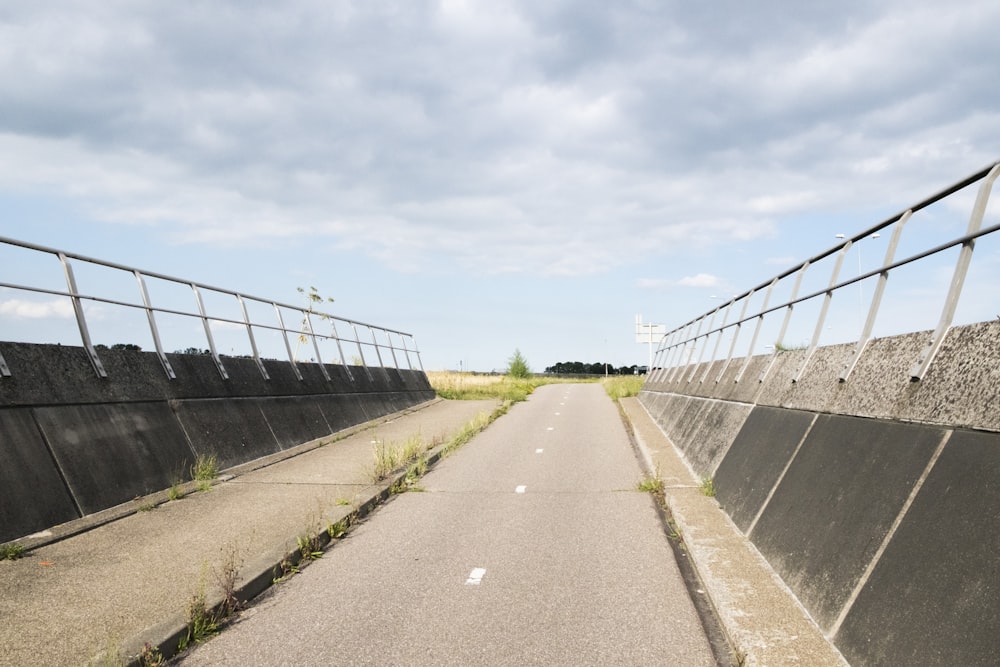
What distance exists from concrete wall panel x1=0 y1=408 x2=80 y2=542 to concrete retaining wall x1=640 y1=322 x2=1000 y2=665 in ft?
23.2

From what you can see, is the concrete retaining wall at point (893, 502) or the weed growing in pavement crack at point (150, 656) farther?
the weed growing in pavement crack at point (150, 656)

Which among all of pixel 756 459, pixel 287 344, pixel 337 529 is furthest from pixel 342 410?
pixel 756 459

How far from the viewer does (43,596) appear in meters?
6.08

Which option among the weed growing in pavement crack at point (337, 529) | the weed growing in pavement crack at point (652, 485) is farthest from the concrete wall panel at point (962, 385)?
the weed growing in pavement crack at point (652, 485)

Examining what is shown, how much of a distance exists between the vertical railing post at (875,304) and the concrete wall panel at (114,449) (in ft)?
26.5

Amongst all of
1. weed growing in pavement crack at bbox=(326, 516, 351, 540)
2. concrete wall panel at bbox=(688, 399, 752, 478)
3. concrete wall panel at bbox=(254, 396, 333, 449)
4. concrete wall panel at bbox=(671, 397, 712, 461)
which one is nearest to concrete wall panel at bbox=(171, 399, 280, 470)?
concrete wall panel at bbox=(254, 396, 333, 449)

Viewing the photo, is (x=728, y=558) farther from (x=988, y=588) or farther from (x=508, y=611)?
(x=988, y=588)

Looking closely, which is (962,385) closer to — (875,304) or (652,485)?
(875,304)

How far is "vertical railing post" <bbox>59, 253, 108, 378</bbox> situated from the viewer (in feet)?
34.0

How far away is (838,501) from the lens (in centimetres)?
561

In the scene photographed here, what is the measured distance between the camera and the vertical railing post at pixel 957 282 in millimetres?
5297

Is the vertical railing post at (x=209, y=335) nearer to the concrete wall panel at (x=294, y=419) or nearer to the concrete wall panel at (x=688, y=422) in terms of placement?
the concrete wall panel at (x=294, y=419)

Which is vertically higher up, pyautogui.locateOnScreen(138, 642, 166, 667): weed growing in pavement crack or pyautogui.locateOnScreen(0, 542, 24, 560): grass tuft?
pyautogui.locateOnScreen(0, 542, 24, 560): grass tuft

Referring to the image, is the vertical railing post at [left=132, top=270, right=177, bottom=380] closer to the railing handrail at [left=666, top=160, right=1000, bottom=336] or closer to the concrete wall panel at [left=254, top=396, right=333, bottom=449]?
the concrete wall panel at [left=254, top=396, right=333, bottom=449]
